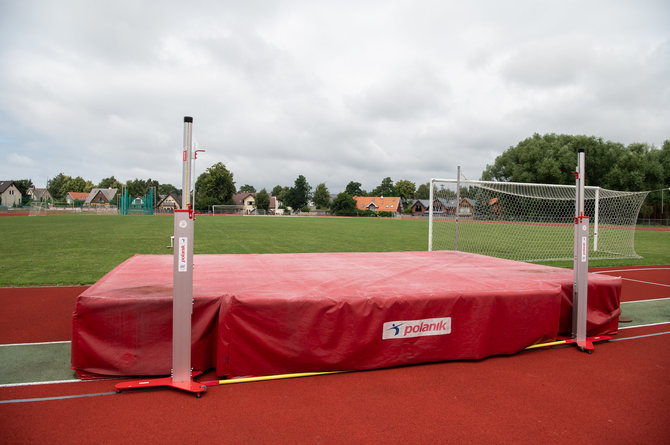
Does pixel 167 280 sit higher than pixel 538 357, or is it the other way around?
pixel 167 280

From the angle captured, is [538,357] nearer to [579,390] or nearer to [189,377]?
[579,390]

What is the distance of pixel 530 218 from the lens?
1844 centimetres

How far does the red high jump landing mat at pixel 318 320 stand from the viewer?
3.88 meters

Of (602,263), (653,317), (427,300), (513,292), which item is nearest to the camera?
(427,300)

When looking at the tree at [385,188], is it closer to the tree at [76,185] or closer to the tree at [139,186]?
the tree at [139,186]

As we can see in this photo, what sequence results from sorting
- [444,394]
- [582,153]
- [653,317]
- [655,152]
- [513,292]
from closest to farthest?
[444,394] → [513,292] → [582,153] → [653,317] → [655,152]

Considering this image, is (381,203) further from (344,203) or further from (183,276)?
(183,276)

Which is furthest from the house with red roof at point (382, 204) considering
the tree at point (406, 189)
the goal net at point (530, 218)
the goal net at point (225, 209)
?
the goal net at point (530, 218)

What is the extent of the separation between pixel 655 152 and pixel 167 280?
63.4 m

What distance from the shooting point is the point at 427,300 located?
4.36 m

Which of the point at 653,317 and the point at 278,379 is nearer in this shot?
the point at 278,379

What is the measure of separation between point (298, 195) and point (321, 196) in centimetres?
666

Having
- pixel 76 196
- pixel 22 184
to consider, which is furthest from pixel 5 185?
A: pixel 76 196

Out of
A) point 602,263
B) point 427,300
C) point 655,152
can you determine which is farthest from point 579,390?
point 655,152
